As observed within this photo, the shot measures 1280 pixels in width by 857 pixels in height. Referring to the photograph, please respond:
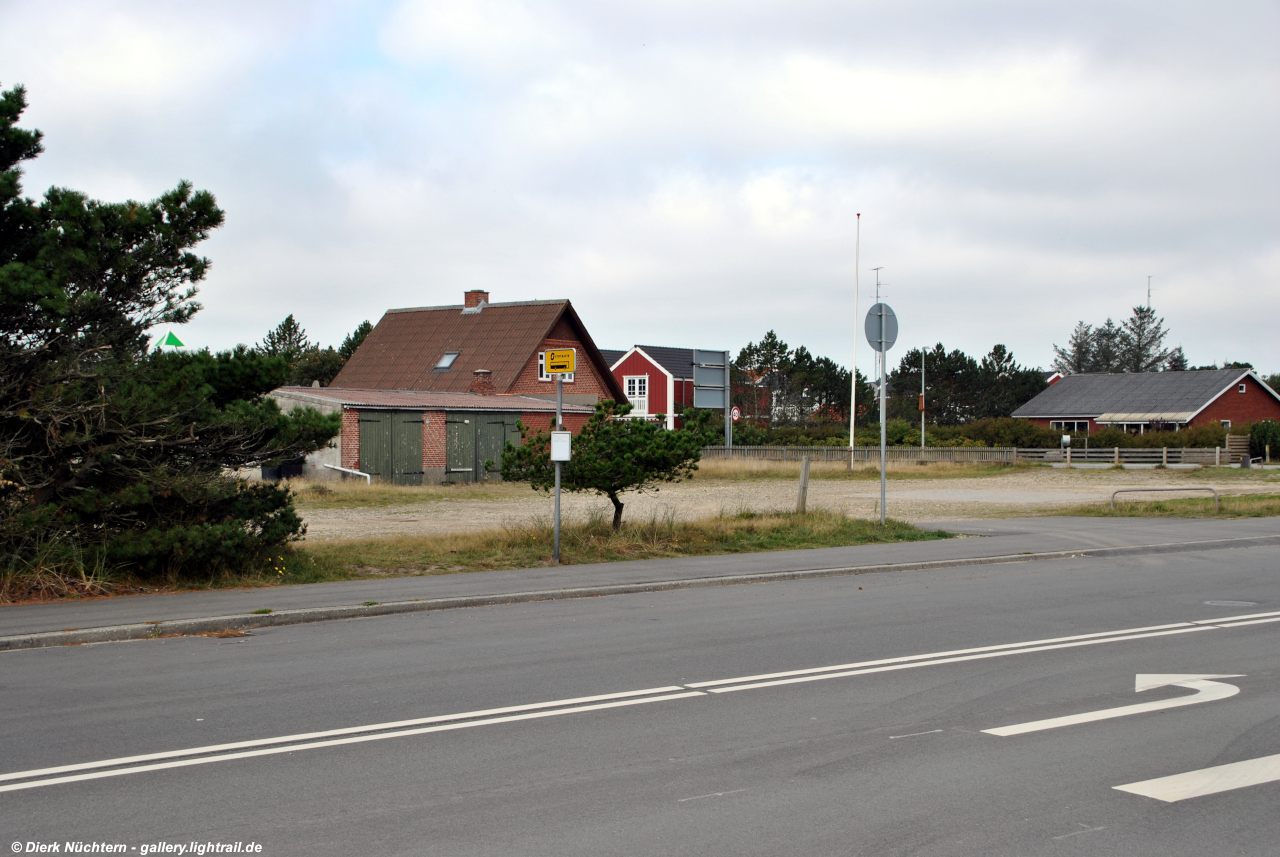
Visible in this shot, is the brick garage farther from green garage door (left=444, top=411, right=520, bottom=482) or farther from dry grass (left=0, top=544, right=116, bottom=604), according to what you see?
dry grass (left=0, top=544, right=116, bottom=604)

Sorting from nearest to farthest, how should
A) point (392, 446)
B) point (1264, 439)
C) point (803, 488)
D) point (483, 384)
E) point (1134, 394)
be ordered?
point (803, 488)
point (392, 446)
point (483, 384)
point (1264, 439)
point (1134, 394)

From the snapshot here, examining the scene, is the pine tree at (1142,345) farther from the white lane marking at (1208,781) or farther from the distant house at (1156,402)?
the white lane marking at (1208,781)

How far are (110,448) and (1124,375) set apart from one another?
83293 millimetres

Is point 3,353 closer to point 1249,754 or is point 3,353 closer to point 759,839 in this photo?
point 759,839

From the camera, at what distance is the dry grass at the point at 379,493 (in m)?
Result: 28.1

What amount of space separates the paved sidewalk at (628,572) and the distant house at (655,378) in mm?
60345

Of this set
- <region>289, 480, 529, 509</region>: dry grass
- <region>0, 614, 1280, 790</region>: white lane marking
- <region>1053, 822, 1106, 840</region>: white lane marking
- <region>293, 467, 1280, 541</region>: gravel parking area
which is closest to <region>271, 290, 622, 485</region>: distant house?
<region>289, 480, 529, 509</region>: dry grass

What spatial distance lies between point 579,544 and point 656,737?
9.71m

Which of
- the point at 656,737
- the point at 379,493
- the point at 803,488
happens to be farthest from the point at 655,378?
A: the point at 656,737

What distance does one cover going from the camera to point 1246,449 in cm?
5841

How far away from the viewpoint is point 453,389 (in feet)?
160

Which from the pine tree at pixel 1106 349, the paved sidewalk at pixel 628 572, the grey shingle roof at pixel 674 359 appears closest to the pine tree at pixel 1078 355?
the pine tree at pixel 1106 349

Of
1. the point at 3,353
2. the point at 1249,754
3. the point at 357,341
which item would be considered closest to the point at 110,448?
the point at 3,353

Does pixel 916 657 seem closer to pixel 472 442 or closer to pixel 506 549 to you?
pixel 506 549
